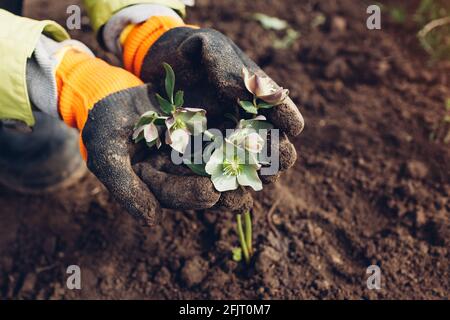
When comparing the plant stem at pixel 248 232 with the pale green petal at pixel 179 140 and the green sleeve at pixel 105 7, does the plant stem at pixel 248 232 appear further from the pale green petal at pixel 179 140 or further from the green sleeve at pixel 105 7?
the green sleeve at pixel 105 7

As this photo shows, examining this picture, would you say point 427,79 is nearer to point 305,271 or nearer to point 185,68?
point 305,271

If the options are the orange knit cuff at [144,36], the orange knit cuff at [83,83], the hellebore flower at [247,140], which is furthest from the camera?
the orange knit cuff at [144,36]

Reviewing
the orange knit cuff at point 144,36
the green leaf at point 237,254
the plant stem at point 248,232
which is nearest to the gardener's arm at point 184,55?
the orange knit cuff at point 144,36

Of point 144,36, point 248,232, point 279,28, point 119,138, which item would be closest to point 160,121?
point 119,138

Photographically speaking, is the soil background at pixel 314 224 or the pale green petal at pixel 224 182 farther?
the soil background at pixel 314 224

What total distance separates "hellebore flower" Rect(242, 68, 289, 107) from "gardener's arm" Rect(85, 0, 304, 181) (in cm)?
3

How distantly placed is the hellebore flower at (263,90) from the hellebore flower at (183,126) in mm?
128

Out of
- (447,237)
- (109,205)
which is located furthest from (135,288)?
(447,237)

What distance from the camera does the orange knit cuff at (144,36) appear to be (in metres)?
1.57

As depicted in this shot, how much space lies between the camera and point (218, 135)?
1346 mm

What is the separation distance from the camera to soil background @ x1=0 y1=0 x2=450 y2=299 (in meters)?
1.67

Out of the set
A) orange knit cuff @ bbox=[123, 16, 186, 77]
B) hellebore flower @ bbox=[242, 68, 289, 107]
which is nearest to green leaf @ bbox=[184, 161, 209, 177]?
hellebore flower @ bbox=[242, 68, 289, 107]

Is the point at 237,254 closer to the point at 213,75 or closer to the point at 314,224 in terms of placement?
the point at 314,224
